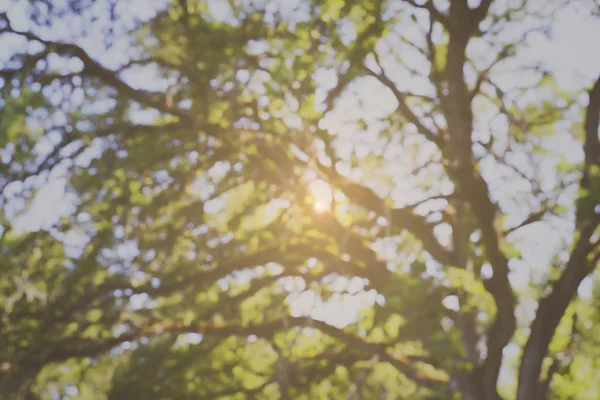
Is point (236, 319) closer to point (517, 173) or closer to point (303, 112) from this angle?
point (303, 112)

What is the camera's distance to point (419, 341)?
23.7ft

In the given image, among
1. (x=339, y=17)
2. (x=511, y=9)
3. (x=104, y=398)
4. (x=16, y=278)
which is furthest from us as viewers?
(x=104, y=398)

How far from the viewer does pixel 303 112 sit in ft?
21.7

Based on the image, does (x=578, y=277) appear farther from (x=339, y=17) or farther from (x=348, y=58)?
(x=339, y=17)

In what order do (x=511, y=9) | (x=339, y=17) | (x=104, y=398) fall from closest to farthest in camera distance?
(x=339, y=17) → (x=511, y=9) → (x=104, y=398)

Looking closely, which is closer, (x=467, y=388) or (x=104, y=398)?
(x=467, y=388)

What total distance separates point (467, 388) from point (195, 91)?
5.07 meters

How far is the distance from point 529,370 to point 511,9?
16.2 feet

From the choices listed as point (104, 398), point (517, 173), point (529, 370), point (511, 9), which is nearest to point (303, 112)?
point (517, 173)

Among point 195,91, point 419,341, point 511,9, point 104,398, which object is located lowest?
point 104,398

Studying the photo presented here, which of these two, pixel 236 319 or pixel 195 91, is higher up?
pixel 195 91

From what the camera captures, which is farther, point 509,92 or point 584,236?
point 509,92

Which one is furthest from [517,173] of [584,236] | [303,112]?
[303,112]

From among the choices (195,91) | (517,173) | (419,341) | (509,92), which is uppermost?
(509,92)
